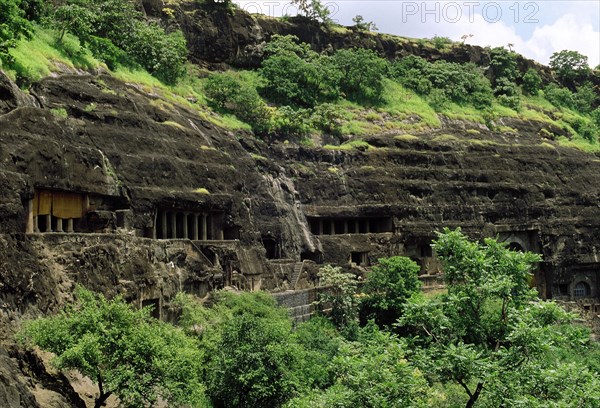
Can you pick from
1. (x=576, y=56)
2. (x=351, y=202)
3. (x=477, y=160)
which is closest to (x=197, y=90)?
(x=351, y=202)

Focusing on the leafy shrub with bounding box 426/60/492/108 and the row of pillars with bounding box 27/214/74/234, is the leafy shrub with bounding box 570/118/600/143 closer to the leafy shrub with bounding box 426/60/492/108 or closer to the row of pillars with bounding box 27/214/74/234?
the leafy shrub with bounding box 426/60/492/108

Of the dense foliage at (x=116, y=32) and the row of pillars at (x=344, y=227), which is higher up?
the dense foliage at (x=116, y=32)

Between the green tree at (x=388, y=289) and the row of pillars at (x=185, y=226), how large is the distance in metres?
9.04

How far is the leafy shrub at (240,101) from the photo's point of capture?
56250 millimetres

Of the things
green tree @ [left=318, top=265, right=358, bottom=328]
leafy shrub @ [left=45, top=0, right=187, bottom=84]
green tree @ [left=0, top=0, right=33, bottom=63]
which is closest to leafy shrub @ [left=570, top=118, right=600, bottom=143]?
leafy shrub @ [left=45, top=0, right=187, bottom=84]

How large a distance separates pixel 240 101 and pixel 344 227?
1142cm

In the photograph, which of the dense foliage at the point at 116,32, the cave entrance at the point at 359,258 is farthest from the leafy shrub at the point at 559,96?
the dense foliage at the point at 116,32

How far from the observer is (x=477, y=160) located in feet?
199

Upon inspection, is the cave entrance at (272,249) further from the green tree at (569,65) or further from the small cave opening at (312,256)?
the green tree at (569,65)

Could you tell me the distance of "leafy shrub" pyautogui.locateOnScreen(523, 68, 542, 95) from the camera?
82312mm

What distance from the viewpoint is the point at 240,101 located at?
5628 centimetres

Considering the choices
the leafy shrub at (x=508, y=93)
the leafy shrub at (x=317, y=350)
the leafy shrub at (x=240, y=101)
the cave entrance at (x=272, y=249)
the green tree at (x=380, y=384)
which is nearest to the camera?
the green tree at (x=380, y=384)

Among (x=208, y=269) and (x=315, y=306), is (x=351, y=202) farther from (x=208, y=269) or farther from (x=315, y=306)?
(x=208, y=269)

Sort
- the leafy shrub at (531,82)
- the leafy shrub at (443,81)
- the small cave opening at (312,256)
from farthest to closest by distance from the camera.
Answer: the leafy shrub at (531,82) < the leafy shrub at (443,81) < the small cave opening at (312,256)
